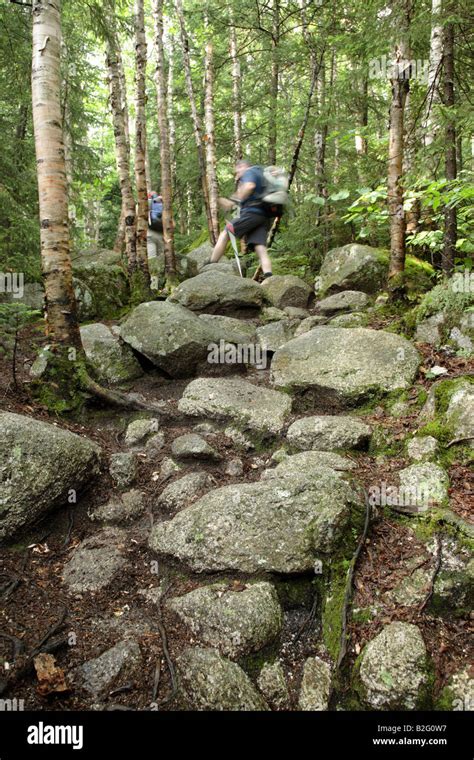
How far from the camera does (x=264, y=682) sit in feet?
10.6

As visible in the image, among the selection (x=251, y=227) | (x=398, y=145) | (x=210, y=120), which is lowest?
(x=251, y=227)

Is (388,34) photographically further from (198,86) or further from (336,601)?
(198,86)

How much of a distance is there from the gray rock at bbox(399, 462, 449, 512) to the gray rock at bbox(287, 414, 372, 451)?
2.61ft

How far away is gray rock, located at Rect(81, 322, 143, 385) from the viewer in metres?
7.40

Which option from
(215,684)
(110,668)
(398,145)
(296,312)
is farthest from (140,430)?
(398,145)

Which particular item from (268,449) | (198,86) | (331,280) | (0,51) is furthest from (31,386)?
(198,86)

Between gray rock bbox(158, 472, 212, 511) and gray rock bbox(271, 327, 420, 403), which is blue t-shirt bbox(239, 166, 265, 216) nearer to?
gray rock bbox(271, 327, 420, 403)

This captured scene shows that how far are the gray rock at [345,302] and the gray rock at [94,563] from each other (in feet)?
23.2

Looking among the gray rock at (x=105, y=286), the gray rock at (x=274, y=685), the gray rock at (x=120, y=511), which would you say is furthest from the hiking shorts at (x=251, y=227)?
the gray rock at (x=274, y=685)

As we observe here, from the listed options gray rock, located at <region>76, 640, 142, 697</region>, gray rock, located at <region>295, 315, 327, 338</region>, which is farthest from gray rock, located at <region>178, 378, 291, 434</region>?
gray rock, located at <region>76, 640, 142, 697</region>

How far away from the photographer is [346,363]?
6.47 meters

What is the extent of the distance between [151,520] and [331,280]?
27.3 feet

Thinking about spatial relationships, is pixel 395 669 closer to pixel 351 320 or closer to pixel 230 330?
pixel 351 320

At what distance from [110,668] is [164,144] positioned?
13496 mm
